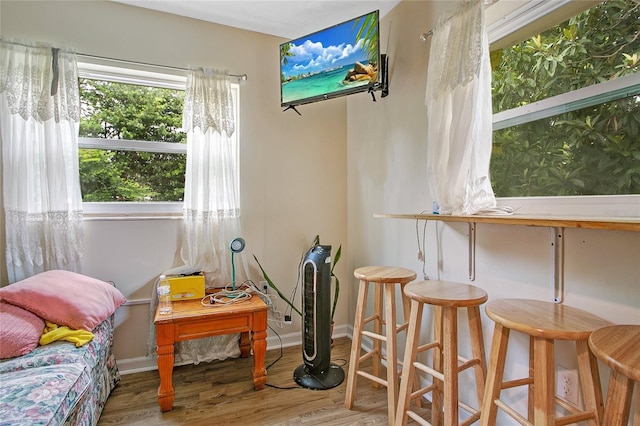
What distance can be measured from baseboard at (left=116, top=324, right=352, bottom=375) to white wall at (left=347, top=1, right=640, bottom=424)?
0.22 m

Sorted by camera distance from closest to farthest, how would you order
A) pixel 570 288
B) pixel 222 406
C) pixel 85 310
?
pixel 570 288, pixel 85 310, pixel 222 406

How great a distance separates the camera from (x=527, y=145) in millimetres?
1442

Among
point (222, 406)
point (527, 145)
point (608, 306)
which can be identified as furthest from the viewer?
point (222, 406)

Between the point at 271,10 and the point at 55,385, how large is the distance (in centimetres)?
248

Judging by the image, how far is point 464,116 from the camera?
1.46 m

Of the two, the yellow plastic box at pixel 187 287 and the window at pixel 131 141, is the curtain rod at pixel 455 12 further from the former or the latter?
the yellow plastic box at pixel 187 287

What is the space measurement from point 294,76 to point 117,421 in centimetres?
246

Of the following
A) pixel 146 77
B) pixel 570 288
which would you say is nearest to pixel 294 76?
pixel 146 77

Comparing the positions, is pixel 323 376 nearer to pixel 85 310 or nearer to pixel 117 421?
pixel 117 421

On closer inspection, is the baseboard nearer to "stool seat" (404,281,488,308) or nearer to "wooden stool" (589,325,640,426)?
"stool seat" (404,281,488,308)

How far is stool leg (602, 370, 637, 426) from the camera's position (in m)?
0.76

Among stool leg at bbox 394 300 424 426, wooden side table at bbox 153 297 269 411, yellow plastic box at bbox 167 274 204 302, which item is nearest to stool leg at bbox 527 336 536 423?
stool leg at bbox 394 300 424 426

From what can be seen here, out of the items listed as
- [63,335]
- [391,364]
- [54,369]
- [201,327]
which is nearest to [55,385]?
[54,369]

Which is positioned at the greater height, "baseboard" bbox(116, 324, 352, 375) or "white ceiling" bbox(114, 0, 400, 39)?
"white ceiling" bbox(114, 0, 400, 39)
